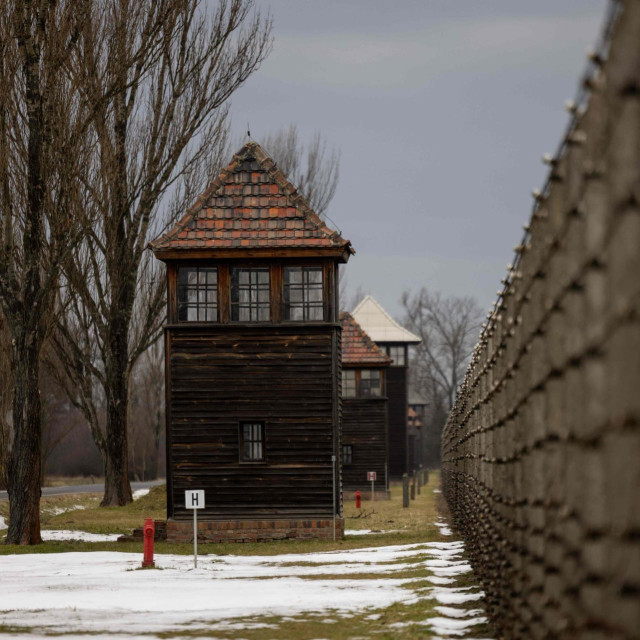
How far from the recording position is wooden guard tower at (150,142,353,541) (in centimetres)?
2519

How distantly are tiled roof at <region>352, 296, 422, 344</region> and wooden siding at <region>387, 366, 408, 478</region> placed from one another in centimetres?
196

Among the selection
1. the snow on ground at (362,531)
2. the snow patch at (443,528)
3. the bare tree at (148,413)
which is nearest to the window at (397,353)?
the bare tree at (148,413)

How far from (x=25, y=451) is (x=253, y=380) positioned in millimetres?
4599

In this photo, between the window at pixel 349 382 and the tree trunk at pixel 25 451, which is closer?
the tree trunk at pixel 25 451

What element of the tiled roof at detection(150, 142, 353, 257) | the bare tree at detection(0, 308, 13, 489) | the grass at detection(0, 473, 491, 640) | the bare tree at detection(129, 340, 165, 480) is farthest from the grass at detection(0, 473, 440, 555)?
the bare tree at detection(129, 340, 165, 480)

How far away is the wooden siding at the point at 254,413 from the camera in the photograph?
25188 millimetres

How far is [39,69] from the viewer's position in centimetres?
2461

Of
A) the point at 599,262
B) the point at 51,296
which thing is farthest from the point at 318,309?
the point at 599,262

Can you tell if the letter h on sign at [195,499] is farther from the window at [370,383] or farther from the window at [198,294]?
the window at [370,383]

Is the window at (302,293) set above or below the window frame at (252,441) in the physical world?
above

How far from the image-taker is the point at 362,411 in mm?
48625

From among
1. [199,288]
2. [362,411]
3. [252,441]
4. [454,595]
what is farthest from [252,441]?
[362,411]

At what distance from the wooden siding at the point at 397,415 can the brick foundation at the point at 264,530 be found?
35.0m

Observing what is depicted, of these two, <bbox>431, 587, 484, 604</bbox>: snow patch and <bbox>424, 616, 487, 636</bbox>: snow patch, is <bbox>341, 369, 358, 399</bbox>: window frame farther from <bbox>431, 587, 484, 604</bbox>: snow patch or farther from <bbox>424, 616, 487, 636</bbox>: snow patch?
<bbox>424, 616, 487, 636</bbox>: snow patch
